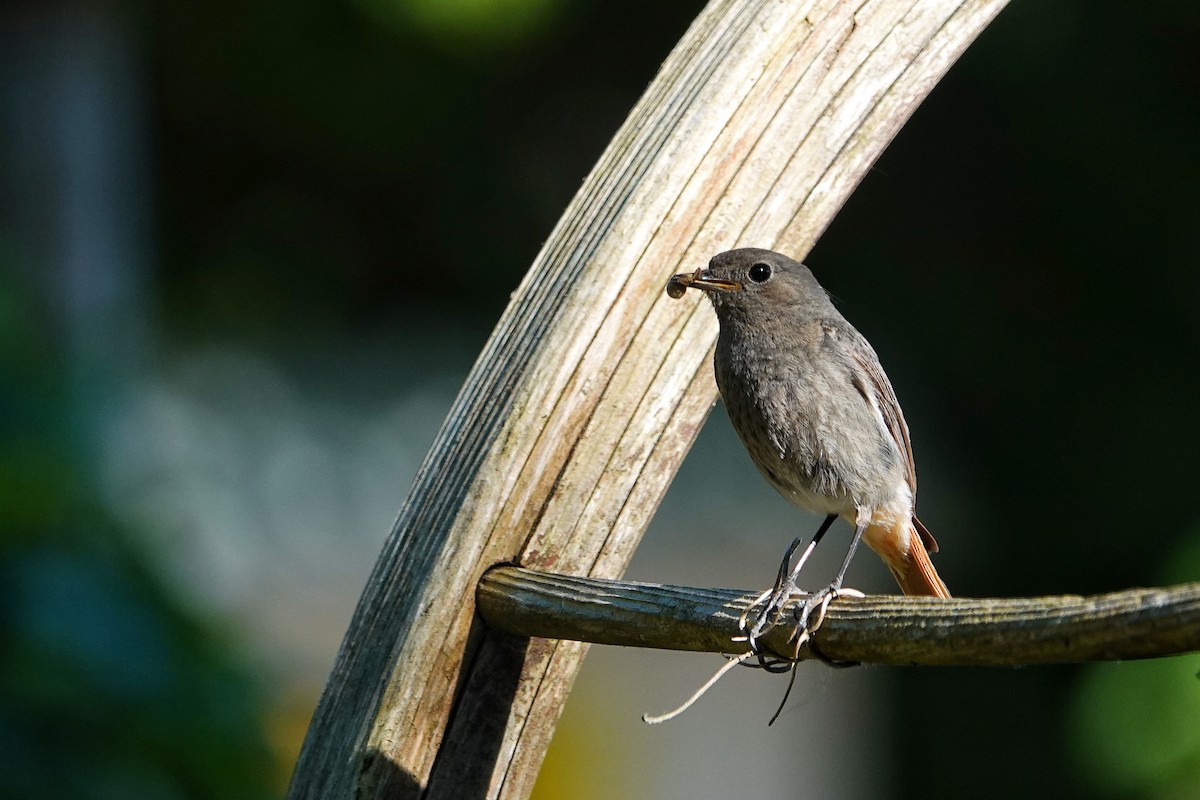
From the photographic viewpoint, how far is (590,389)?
1.98m

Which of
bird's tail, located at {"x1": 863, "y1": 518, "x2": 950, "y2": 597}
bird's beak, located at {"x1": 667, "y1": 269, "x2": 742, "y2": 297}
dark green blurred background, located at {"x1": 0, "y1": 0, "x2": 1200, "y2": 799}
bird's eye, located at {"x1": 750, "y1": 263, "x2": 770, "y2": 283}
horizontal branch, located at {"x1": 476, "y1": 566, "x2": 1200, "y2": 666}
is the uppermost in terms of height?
dark green blurred background, located at {"x1": 0, "y1": 0, "x2": 1200, "y2": 799}

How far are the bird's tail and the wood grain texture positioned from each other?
1.81ft

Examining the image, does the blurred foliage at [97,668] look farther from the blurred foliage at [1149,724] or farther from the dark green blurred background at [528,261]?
the blurred foliage at [1149,724]

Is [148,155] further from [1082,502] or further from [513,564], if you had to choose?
[513,564]

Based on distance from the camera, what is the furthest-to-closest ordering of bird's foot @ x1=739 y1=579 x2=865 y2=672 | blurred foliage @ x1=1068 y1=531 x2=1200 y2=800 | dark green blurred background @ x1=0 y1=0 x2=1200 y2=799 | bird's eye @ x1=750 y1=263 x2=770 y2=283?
1. dark green blurred background @ x1=0 y1=0 x2=1200 y2=799
2. blurred foliage @ x1=1068 y1=531 x2=1200 y2=800
3. bird's eye @ x1=750 y1=263 x2=770 y2=283
4. bird's foot @ x1=739 y1=579 x2=865 y2=672

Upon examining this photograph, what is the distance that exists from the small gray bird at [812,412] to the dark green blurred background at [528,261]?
2.65 metres

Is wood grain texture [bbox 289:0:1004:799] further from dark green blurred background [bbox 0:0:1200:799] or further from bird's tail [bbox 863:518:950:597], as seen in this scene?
dark green blurred background [bbox 0:0:1200:799]

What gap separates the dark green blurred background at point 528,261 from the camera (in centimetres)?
577

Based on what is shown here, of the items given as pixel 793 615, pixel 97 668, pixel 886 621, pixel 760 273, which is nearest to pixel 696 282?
pixel 760 273

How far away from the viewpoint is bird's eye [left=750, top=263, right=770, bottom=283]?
2.12m

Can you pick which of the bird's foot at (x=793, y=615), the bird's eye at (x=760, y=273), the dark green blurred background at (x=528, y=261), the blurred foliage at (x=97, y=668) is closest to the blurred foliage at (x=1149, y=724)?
the dark green blurred background at (x=528, y=261)

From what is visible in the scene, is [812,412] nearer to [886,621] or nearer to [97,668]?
[886,621]

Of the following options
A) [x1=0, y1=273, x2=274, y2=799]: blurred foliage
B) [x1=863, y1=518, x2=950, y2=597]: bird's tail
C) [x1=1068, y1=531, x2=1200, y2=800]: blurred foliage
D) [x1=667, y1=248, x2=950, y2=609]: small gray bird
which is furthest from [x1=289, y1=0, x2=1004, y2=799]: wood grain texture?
[x1=1068, y1=531, x2=1200, y2=800]: blurred foliage

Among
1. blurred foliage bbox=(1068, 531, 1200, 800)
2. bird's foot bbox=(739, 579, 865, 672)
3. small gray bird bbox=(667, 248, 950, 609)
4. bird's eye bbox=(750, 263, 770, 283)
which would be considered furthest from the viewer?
blurred foliage bbox=(1068, 531, 1200, 800)
